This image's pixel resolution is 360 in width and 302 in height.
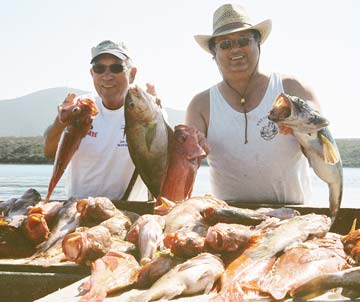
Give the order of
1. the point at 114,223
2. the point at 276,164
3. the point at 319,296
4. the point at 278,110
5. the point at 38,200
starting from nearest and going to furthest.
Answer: the point at 319,296, the point at 114,223, the point at 278,110, the point at 38,200, the point at 276,164

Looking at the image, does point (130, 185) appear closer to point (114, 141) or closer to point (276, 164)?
point (114, 141)

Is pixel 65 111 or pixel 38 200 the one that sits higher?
pixel 65 111

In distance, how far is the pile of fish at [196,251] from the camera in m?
2.80

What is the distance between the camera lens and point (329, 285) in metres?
2.70

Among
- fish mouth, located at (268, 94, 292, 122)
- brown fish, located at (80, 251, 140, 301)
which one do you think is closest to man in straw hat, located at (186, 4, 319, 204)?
fish mouth, located at (268, 94, 292, 122)

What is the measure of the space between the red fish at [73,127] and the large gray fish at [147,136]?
1.12 ft

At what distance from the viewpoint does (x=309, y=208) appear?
180 inches

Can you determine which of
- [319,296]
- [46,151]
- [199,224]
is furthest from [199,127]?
[319,296]

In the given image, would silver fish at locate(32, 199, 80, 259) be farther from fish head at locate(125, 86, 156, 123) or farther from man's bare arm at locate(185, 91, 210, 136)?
man's bare arm at locate(185, 91, 210, 136)

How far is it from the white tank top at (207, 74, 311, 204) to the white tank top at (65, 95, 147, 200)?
0.95 metres

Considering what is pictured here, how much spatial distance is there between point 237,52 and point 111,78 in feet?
4.68

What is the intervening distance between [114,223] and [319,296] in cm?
→ 168

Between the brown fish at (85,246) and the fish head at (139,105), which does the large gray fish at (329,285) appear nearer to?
the brown fish at (85,246)

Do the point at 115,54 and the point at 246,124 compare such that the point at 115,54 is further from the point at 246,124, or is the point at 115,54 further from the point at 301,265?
the point at 301,265
